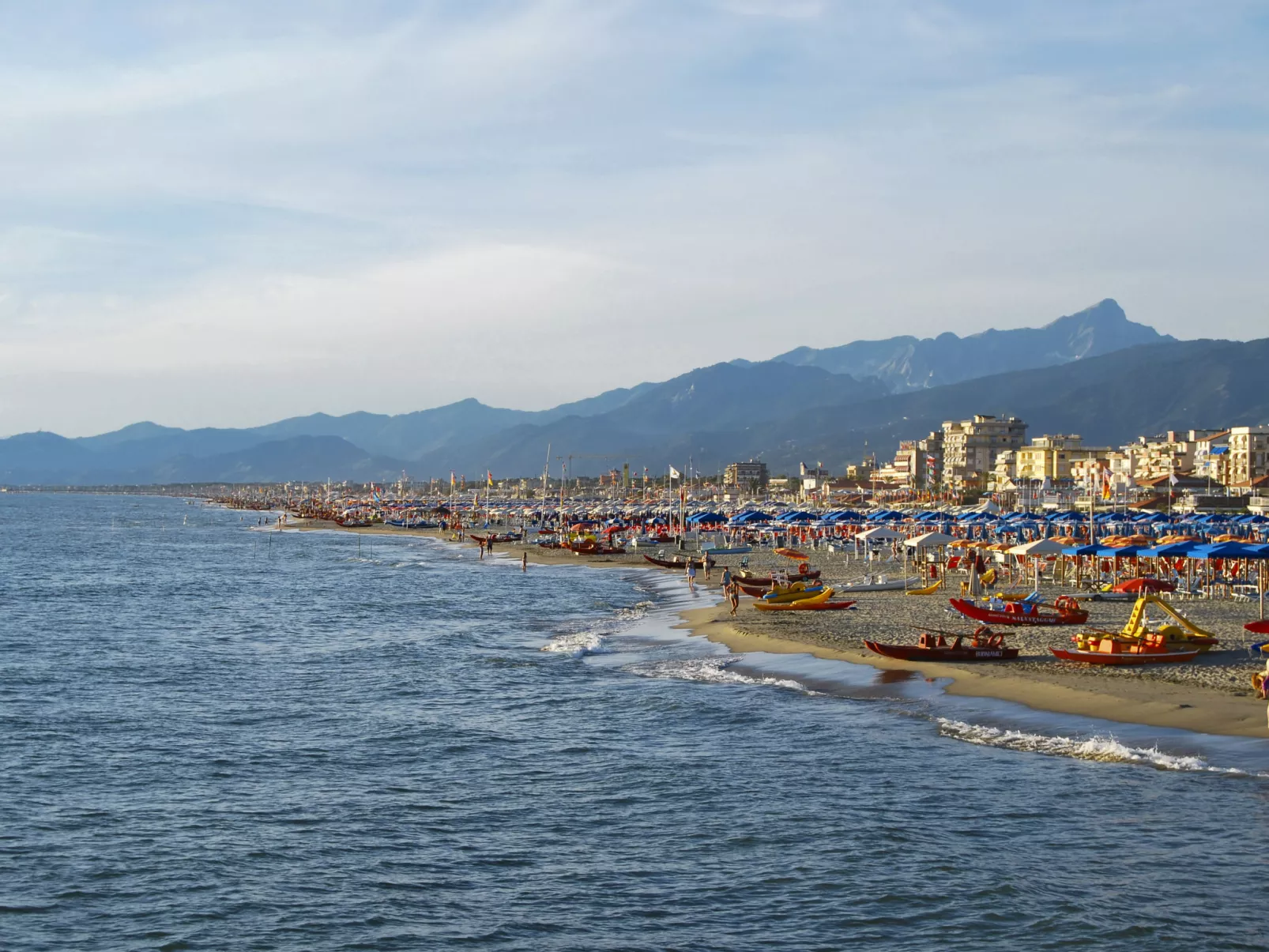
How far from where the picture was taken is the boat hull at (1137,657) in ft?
90.7

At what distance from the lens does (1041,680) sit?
26.8m

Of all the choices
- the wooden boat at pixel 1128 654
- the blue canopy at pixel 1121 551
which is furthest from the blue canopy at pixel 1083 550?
the wooden boat at pixel 1128 654

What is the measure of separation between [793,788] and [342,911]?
308 inches

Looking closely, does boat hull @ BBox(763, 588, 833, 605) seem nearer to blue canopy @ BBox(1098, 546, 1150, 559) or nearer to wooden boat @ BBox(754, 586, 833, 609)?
wooden boat @ BBox(754, 586, 833, 609)

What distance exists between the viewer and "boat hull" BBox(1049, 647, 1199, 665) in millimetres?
27656

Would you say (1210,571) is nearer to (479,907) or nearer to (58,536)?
(479,907)

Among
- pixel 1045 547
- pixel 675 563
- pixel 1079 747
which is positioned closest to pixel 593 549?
pixel 675 563

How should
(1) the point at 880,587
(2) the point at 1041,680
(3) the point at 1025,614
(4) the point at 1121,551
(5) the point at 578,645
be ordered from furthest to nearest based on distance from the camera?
(1) the point at 880,587, (4) the point at 1121,551, (5) the point at 578,645, (3) the point at 1025,614, (2) the point at 1041,680

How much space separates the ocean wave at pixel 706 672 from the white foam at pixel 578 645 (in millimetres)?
2982

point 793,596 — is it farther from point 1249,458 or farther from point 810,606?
point 1249,458

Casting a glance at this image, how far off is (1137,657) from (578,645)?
1645cm

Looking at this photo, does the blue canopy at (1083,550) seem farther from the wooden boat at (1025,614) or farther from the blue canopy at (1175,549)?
the wooden boat at (1025,614)

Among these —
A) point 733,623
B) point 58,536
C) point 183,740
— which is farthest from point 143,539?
point 183,740

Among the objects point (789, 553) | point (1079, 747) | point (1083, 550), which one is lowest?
point (789, 553)
